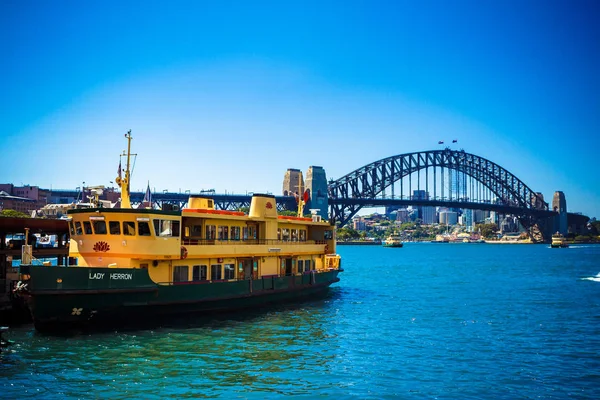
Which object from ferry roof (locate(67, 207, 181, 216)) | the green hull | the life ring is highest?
→ ferry roof (locate(67, 207, 181, 216))

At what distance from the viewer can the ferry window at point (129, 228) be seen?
26.2 meters

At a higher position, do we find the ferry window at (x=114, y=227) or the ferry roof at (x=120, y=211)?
the ferry roof at (x=120, y=211)

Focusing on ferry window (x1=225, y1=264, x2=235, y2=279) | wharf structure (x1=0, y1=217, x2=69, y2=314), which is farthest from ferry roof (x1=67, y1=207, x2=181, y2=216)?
ferry window (x1=225, y1=264, x2=235, y2=279)

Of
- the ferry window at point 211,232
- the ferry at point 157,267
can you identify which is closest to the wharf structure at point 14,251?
the ferry at point 157,267

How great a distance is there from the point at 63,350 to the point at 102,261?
5.89 meters

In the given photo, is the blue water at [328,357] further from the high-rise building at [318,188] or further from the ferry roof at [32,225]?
the high-rise building at [318,188]

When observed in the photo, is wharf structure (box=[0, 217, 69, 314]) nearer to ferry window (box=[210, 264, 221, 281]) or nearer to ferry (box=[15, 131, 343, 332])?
ferry (box=[15, 131, 343, 332])

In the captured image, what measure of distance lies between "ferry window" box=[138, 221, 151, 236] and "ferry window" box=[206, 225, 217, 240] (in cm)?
434

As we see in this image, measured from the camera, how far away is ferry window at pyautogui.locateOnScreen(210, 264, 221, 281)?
30406 millimetres

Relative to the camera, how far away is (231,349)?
22531mm

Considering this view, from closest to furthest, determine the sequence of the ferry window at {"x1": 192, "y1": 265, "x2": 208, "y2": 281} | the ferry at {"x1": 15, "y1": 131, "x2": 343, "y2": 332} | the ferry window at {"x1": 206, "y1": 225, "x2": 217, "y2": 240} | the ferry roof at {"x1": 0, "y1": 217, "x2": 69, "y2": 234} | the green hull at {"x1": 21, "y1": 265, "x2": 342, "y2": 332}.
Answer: the green hull at {"x1": 21, "y1": 265, "x2": 342, "y2": 332} < the ferry at {"x1": 15, "y1": 131, "x2": 343, "y2": 332} < the ferry window at {"x1": 192, "y1": 265, "x2": 208, "y2": 281} < the ferry window at {"x1": 206, "y1": 225, "x2": 217, "y2": 240} < the ferry roof at {"x1": 0, "y1": 217, "x2": 69, "y2": 234}

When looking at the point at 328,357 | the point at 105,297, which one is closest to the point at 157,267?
Result: the point at 105,297

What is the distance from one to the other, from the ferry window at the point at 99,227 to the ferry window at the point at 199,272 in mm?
5130

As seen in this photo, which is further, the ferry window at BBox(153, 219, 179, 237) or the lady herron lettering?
the ferry window at BBox(153, 219, 179, 237)
